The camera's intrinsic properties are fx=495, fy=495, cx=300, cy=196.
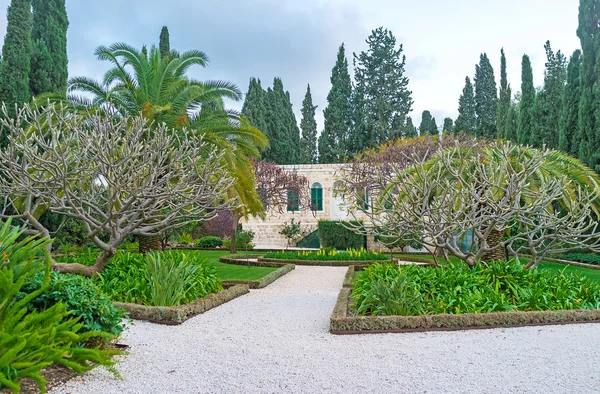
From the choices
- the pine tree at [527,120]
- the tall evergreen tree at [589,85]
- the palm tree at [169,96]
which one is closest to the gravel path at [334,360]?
the palm tree at [169,96]

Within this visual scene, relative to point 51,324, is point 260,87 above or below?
above

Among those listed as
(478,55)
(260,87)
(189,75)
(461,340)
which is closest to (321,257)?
(189,75)

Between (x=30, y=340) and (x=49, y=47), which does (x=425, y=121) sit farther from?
(x=30, y=340)

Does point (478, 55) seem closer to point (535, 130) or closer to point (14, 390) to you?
point (535, 130)

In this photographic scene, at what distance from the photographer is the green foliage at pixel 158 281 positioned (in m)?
7.86

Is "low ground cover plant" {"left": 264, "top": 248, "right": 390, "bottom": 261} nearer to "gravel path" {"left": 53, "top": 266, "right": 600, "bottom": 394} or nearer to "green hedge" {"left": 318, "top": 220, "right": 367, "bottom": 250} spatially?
"green hedge" {"left": 318, "top": 220, "right": 367, "bottom": 250}

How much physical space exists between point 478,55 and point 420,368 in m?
41.0

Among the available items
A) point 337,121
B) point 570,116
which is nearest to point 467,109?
point 337,121

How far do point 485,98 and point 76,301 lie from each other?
38601mm

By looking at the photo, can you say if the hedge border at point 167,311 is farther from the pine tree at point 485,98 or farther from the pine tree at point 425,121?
the pine tree at point 425,121

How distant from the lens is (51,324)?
3.99 m

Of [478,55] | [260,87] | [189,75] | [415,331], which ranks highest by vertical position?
[478,55]

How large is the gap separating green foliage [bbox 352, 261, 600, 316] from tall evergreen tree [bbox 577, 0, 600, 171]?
1340 cm

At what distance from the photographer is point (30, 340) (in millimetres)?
3646
